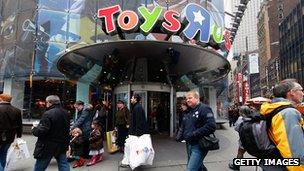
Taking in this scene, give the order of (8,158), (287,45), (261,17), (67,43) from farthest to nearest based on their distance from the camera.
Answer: (261,17) < (287,45) < (67,43) < (8,158)

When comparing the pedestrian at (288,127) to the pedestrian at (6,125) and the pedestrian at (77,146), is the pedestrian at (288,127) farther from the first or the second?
the pedestrian at (77,146)

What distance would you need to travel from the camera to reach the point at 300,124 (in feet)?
9.86

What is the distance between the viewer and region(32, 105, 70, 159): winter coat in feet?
18.3

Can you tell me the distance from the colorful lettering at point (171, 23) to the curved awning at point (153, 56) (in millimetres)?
828

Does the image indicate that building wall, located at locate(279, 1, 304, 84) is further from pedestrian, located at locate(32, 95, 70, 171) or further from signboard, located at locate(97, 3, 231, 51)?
pedestrian, located at locate(32, 95, 70, 171)

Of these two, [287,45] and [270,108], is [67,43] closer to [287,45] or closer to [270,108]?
[270,108]

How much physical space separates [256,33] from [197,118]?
142146 millimetres

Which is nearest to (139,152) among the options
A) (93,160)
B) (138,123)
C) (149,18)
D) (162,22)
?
(138,123)

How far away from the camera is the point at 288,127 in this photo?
2930 mm

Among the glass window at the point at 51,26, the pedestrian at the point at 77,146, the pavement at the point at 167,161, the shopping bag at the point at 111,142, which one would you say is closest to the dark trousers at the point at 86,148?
the pedestrian at the point at 77,146

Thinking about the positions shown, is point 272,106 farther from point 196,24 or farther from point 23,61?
point 23,61

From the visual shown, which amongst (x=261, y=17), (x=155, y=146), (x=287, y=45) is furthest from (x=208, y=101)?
(x=261, y=17)

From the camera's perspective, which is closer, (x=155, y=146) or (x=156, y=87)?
(x=155, y=146)

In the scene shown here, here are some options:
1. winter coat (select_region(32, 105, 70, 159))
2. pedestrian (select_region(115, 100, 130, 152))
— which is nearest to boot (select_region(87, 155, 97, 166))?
pedestrian (select_region(115, 100, 130, 152))
